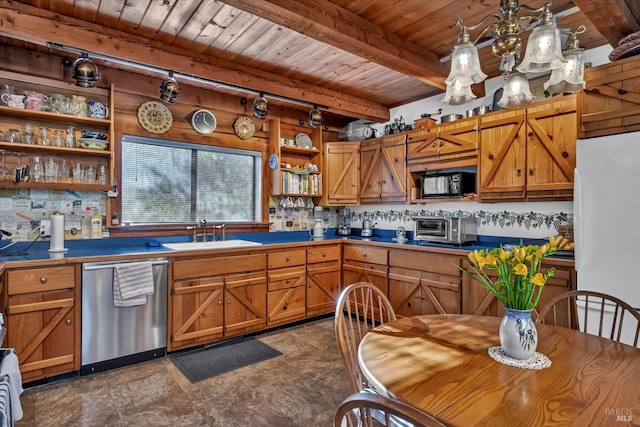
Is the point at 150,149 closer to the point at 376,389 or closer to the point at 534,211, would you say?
the point at 376,389

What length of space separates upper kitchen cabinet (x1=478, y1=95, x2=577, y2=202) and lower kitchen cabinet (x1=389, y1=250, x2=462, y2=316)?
0.78 metres

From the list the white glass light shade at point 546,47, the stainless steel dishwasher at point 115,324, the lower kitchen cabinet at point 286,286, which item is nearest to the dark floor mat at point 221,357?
the stainless steel dishwasher at point 115,324

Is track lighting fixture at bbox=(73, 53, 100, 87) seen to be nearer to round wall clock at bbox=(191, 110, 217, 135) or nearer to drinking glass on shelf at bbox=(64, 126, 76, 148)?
drinking glass on shelf at bbox=(64, 126, 76, 148)

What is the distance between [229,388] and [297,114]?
324cm

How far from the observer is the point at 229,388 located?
8.23 ft

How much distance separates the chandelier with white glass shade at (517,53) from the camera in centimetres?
144

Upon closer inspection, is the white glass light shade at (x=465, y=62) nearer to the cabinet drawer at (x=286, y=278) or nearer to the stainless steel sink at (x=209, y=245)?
the stainless steel sink at (x=209, y=245)

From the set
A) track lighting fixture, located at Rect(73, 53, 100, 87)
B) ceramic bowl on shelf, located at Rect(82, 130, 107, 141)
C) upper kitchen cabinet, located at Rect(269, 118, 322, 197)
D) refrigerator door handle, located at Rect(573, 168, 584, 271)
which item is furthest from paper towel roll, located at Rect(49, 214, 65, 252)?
refrigerator door handle, located at Rect(573, 168, 584, 271)

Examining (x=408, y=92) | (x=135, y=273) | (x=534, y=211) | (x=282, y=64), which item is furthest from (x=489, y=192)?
(x=135, y=273)

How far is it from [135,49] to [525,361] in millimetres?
3169

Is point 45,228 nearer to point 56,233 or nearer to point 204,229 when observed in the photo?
point 56,233

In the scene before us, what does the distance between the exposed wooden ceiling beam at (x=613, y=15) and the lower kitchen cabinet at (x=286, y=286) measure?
3.01 m

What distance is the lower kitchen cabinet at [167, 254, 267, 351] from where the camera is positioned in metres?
3.07

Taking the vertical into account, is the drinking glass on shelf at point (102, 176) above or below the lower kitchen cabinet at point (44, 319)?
above
